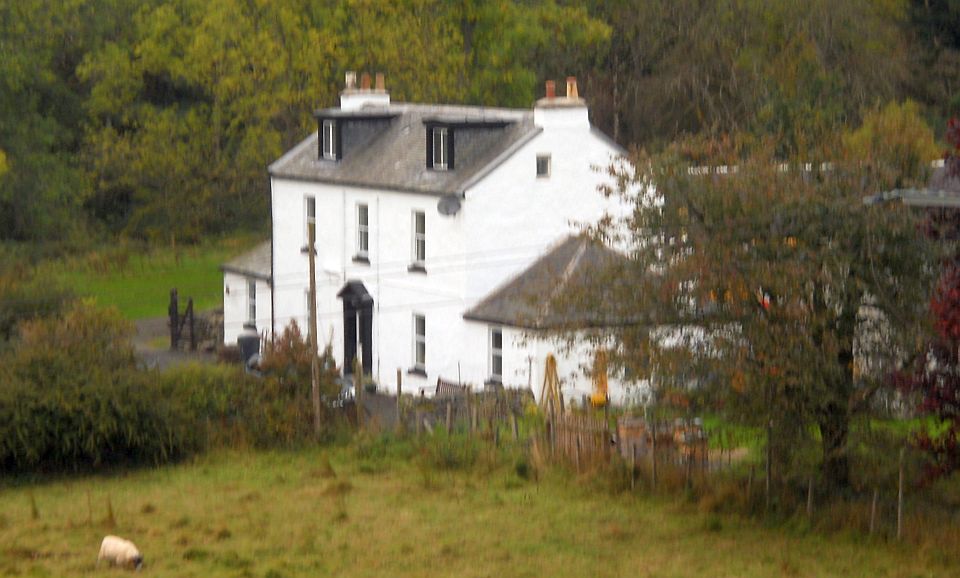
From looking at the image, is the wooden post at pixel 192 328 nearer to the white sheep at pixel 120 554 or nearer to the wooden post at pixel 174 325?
the wooden post at pixel 174 325

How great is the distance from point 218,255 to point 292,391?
2909 centimetres

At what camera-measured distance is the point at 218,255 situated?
58312 mm

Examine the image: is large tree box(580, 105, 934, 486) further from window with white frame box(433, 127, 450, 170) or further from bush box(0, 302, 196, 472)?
window with white frame box(433, 127, 450, 170)

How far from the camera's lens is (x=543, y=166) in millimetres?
35531

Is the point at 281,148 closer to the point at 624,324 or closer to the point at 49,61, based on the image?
the point at 49,61

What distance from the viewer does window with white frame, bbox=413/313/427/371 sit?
3634 cm

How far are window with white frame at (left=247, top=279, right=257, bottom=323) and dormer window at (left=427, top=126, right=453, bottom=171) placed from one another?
8633 millimetres

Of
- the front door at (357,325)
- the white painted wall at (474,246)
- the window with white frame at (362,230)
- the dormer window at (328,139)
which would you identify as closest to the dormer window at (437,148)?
the white painted wall at (474,246)

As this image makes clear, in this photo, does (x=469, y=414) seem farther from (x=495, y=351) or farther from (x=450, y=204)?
(x=450, y=204)

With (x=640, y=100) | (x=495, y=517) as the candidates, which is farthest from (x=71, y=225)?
(x=495, y=517)

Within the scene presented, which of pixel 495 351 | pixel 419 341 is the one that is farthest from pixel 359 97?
pixel 495 351

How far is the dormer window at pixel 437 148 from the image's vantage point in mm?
36344

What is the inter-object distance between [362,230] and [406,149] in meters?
2.27

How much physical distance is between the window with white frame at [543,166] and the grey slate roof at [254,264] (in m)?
9.81
